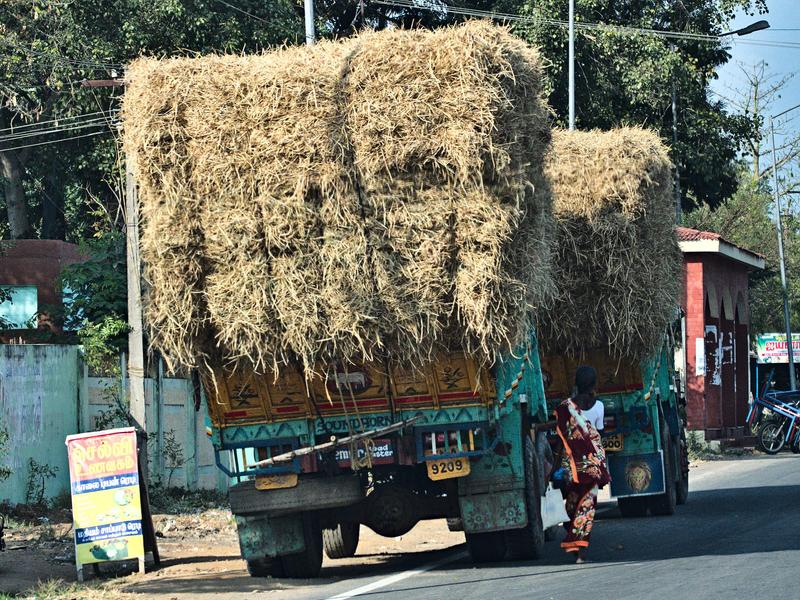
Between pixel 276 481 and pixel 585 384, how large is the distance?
9.29 ft

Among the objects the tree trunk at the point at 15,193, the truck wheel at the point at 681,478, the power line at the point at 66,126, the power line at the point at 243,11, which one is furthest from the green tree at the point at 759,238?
the truck wheel at the point at 681,478

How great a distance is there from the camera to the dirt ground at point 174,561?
10445 mm

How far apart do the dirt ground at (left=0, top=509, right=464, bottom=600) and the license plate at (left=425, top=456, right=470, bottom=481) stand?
4.90 ft

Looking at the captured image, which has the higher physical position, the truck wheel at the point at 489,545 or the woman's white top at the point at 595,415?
the woman's white top at the point at 595,415

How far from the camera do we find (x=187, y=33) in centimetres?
2572

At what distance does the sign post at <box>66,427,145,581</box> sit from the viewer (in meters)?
11.3

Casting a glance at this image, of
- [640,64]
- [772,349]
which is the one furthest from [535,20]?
[772,349]

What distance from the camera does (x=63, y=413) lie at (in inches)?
631

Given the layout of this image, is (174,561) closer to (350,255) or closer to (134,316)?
(134,316)

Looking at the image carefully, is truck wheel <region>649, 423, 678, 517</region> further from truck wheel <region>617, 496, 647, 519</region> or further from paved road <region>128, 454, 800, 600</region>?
paved road <region>128, 454, 800, 600</region>

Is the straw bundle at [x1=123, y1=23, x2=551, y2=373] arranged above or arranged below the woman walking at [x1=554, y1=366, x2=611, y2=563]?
above

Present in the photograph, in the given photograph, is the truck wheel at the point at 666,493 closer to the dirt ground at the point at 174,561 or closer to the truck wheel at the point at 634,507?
the truck wheel at the point at 634,507

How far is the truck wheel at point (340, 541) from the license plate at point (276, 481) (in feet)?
7.79

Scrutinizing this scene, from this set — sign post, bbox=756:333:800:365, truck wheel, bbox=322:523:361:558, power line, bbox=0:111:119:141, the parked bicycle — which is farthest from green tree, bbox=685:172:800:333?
truck wheel, bbox=322:523:361:558
